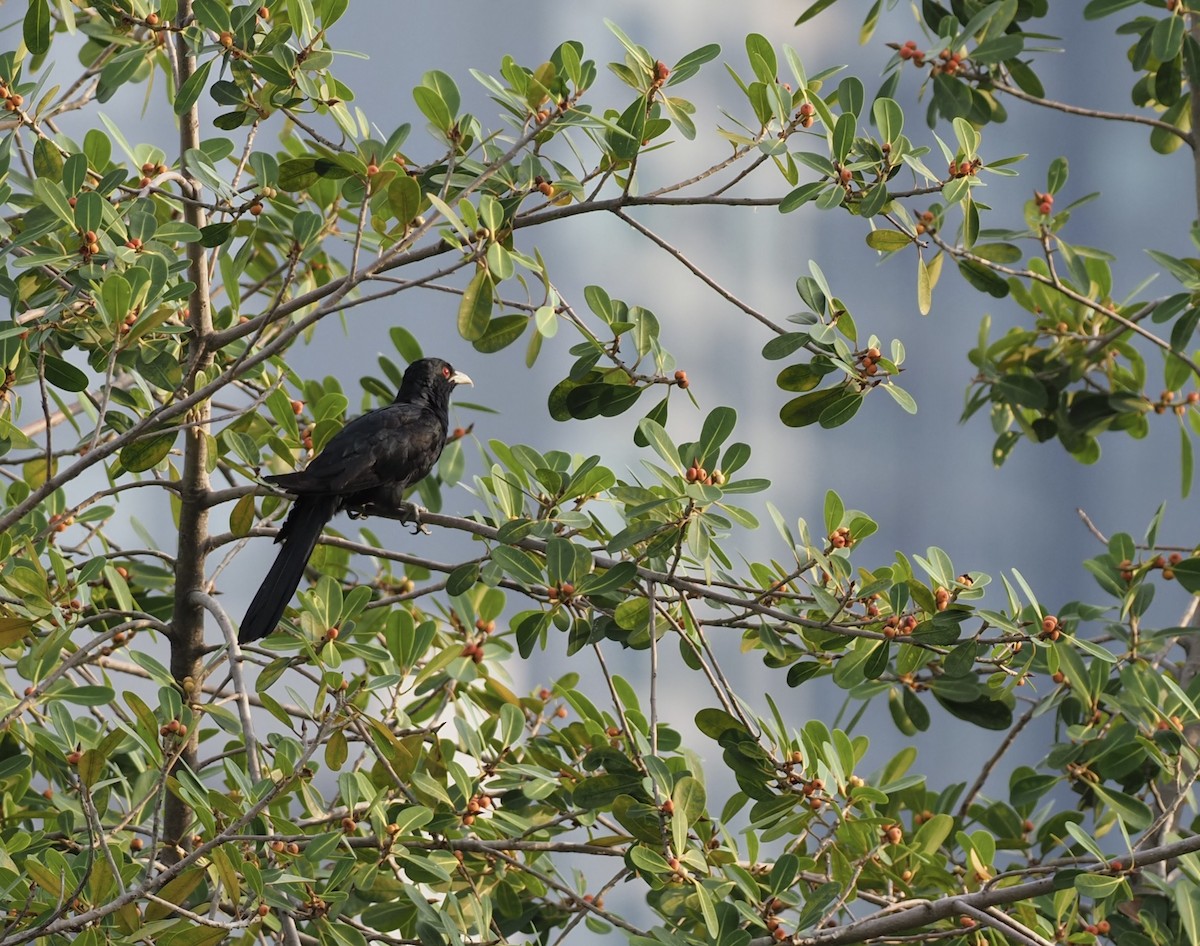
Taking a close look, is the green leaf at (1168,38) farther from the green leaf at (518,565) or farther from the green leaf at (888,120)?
the green leaf at (518,565)

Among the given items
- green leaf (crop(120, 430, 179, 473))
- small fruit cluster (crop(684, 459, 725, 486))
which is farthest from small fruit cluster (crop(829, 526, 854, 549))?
green leaf (crop(120, 430, 179, 473))

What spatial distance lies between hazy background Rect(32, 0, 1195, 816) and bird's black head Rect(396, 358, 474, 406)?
2.88 meters

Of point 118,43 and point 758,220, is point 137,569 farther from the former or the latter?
point 758,220

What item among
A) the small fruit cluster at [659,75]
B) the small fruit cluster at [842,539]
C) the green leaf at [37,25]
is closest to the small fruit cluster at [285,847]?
the small fruit cluster at [842,539]

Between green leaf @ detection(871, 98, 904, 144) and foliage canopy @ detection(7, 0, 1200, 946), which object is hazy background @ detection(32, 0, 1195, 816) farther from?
green leaf @ detection(871, 98, 904, 144)

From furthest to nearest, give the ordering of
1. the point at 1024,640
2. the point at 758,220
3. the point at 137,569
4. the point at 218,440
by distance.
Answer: the point at 758,220
the point at 137,569
the point at 218,440
the point at 1024,640

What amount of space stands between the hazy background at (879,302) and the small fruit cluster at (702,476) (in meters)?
4.67

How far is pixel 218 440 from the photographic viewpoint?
9.74 ft

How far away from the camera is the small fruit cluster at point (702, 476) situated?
2307 mm

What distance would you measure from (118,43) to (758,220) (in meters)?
5.61

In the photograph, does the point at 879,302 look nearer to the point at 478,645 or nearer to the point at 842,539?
the point at 478,645

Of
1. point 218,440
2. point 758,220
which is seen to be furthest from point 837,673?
point 758,220

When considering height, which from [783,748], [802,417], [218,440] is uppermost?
[218,440]

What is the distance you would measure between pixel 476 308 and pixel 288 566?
0.89m
